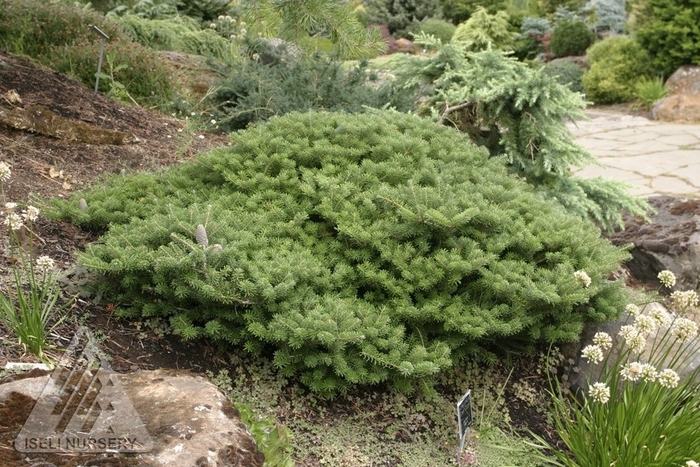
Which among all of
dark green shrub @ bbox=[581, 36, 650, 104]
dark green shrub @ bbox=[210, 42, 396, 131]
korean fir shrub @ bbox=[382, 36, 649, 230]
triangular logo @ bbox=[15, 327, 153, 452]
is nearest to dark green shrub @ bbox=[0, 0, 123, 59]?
dark green shrub @ bbox=[210, 42, 396, 131]

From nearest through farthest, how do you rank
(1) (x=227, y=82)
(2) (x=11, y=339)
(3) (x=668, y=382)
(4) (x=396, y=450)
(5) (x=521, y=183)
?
(3) (x=668, y=382), (2) (x=11, y=339), (4) (x=396, y=450), (5) (x=521, y=183), (1) (x=227, y=82)

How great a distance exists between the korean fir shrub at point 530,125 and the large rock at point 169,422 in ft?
9.17

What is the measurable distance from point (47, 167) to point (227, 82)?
244cm

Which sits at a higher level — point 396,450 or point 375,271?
point 375,271

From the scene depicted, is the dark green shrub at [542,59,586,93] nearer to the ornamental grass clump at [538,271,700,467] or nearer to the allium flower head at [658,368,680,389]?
the ornamental grass clump at [538,271,700,467]

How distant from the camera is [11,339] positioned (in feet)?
8.06

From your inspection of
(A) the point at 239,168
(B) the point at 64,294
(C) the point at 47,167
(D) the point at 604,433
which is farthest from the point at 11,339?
(D) the point at 604,433

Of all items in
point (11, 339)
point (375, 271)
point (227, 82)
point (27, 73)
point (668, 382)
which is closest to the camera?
point (668, 382)

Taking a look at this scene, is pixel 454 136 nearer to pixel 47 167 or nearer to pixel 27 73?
pixel 47 167

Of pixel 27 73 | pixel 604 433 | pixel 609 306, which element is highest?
pixel 609 306

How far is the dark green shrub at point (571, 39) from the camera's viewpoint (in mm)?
14234

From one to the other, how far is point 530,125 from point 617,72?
7.73m

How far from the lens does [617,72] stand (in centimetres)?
1144

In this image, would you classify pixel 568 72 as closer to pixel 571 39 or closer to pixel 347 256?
pixel 571 39
